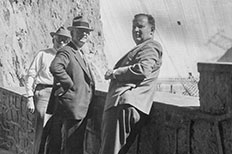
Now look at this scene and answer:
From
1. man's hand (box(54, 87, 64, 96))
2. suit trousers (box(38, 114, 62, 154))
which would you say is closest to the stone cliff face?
suit trousers (box(38, 114, 62, 154))

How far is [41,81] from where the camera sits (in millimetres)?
4109

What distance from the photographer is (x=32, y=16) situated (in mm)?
12867

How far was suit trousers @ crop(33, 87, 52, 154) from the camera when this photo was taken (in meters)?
4.03

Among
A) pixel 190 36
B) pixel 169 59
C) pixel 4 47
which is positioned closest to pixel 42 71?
pixel 4 47

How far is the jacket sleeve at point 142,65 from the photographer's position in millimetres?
2682

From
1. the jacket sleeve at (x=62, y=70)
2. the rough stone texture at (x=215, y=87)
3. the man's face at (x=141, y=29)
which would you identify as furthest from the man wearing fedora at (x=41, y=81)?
the rough stone texture at (x=215, y=87)

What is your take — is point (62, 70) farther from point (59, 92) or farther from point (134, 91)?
point (134, 91)

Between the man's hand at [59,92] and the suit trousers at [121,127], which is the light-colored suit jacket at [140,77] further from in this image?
the man's hand at [59,92]

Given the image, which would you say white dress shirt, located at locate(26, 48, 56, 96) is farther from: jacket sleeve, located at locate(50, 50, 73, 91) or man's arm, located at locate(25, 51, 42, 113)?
jacket sleeve, located at locate(50, 50, 73, 91)

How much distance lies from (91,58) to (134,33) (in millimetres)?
14867

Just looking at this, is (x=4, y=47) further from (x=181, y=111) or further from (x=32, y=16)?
(x=181, y=111)

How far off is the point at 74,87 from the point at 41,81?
0.86 meters

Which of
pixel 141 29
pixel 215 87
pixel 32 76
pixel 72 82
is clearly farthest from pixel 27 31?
pixel 215 87

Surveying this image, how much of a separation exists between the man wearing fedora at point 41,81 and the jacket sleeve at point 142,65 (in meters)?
1.41
